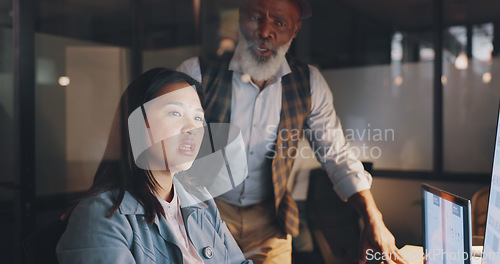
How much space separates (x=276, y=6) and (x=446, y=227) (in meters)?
1.19

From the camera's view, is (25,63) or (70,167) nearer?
(25,63)

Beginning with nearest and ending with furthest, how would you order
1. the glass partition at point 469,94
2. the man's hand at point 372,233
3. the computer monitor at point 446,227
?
the computer monitor at point 446,227 < the man's hand at point 372,233 < the glass partition at point 469,94

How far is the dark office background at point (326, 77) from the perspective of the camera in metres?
2.30

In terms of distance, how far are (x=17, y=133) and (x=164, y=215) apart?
4.15ft

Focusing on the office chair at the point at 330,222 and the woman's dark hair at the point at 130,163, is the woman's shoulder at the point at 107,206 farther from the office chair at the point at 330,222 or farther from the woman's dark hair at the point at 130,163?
the office chair at the point at 330,222

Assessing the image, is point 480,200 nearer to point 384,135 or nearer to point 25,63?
point 384,135

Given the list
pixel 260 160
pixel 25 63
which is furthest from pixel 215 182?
pixel 25 63

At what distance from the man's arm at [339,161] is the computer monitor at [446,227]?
564 millimetres

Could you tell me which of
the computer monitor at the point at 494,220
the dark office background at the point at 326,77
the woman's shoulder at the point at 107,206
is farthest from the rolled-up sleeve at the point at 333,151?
the woman's shoulder at the point at 107,206

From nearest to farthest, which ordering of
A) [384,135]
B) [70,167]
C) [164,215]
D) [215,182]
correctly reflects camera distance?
[164,215]
[215,182]
[384,135]
[70,167]

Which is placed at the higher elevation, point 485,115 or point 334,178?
point 485,115

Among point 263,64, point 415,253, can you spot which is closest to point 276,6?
point 263,64

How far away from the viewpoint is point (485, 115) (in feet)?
8.39

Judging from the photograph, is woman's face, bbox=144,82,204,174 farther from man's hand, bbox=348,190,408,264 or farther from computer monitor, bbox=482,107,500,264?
computer monitor, bbox=482,107,500,264
